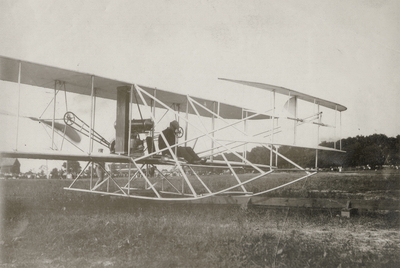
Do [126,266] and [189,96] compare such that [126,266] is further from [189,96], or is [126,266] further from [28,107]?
[28,107]

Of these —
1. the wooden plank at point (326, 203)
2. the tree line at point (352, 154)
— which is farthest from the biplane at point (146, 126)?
the tree line at point (352, 154)

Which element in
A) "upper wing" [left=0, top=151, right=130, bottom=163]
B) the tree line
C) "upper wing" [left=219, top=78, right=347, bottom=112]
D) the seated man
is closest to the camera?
"upper wing" [left=219, top=78, right=347, bottom=112]

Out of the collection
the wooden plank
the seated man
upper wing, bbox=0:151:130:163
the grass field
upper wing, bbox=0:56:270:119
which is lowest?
the grass field

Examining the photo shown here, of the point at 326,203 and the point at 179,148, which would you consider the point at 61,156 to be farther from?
the point at 326,203

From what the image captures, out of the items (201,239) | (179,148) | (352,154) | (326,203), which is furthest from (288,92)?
(352,154)

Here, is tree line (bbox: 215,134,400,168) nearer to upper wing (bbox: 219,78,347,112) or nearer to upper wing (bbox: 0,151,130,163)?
upper wing (bbox: 219,78,347,112)

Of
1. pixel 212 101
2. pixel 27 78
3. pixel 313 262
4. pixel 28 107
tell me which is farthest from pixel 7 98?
pixel 313 262

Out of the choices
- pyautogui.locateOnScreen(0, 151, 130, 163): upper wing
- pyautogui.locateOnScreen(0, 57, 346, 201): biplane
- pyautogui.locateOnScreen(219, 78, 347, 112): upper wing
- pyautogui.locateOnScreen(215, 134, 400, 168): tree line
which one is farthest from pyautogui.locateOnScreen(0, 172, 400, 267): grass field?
A: pyautogui.locateOnScreen(219, 78, 347, 112): upper wing

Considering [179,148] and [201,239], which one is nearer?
[201,239]
